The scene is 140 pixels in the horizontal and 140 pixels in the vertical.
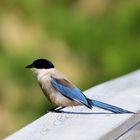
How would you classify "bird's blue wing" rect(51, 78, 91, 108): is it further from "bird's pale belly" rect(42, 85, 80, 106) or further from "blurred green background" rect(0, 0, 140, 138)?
"blurred green background" rect(0, 0, 140, 138)

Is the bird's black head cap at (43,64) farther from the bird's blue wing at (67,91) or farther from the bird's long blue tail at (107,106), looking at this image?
the bird's long blue tail at (107,106)

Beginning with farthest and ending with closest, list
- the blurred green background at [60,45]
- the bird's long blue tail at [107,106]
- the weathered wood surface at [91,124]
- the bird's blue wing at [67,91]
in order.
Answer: the blurred green background at [60,45] < the bird's blue wing at [67,91] < the bird's long blue tail at [107,106] < the weathered wood surface at [91,124]

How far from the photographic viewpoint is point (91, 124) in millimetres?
1666

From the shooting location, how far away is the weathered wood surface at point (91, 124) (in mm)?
1569

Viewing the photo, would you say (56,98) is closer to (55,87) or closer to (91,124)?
(55,87)

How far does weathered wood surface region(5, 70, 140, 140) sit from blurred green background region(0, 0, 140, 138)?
265cm

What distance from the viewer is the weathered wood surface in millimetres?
1569

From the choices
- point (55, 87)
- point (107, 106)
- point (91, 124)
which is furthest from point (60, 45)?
point (91, 124)

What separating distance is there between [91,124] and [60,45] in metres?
3.31

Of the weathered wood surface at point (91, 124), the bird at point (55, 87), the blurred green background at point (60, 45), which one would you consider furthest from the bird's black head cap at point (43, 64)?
the blurred green background at point (60, 45)

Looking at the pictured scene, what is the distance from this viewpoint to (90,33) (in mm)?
4895

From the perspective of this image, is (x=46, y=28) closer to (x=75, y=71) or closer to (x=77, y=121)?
(x=75, y=71)

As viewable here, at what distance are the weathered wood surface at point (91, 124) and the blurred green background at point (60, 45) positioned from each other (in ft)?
8.68

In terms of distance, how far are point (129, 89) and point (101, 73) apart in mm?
2698
